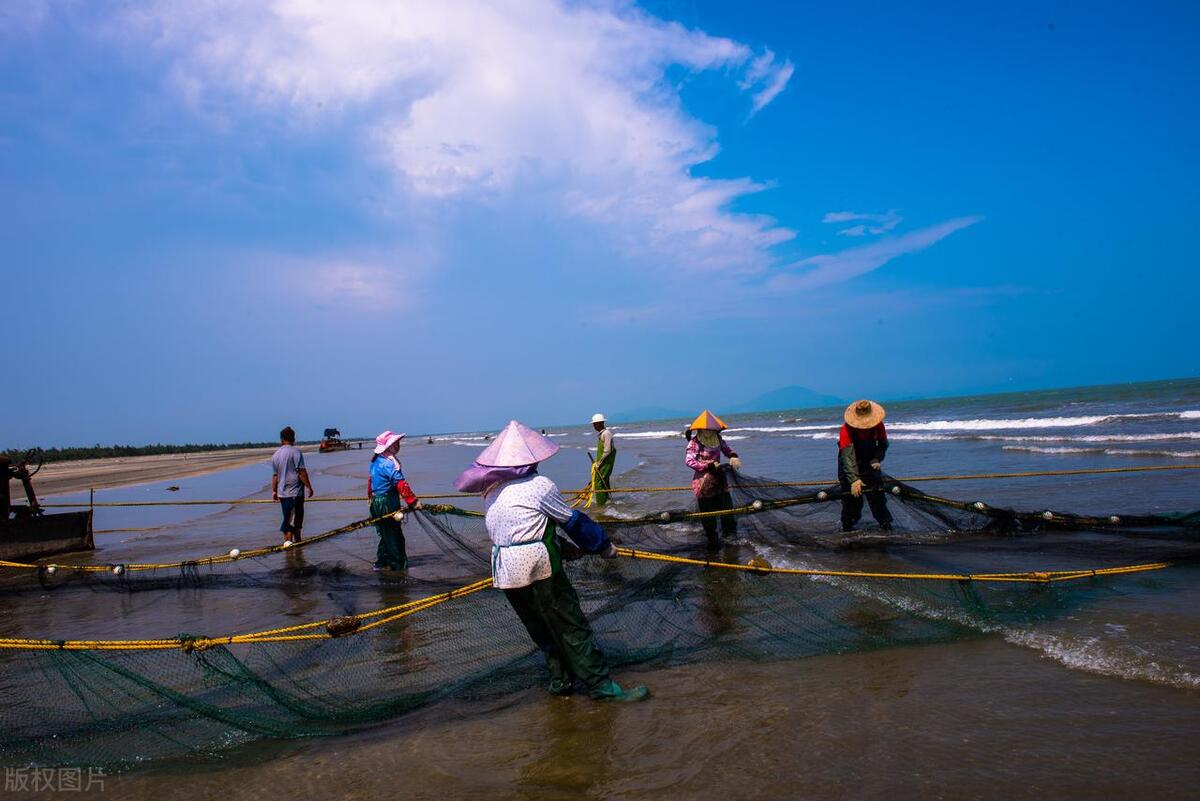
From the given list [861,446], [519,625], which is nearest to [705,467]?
[861,446]

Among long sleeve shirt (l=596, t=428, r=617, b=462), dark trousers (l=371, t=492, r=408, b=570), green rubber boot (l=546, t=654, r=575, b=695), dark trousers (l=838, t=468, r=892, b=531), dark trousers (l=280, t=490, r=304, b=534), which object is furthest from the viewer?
long sleeve shirt (l=596, t=428, r=617, b=462)

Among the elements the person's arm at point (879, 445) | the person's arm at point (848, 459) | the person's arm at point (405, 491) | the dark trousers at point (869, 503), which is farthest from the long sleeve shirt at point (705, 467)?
the person's arm at point (405, 491)

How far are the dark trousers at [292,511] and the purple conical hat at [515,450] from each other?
21.5 ft

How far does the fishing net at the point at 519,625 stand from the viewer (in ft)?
12.6

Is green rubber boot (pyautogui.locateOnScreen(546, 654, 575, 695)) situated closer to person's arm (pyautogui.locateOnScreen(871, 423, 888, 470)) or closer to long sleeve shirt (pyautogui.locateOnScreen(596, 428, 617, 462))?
person's arm (pyautogui.locateOnScreen(871, 423, 888, 470))

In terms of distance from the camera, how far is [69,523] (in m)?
10.7

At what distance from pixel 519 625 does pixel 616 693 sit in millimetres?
1660

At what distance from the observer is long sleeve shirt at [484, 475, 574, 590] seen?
12.7 feet

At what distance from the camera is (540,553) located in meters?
3.88

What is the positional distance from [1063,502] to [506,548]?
9608 mm

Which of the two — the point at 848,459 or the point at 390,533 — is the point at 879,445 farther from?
the point at 390,533

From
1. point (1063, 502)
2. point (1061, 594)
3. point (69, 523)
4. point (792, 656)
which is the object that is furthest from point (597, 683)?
point (69, 523)

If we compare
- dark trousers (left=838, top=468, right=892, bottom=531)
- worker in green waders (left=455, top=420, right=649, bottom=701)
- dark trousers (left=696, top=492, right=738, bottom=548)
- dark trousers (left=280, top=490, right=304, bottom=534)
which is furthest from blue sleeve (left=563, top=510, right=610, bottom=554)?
dark trousers (left=280, top=490, right=304, bottom=534)

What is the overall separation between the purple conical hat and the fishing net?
105 centimetres
